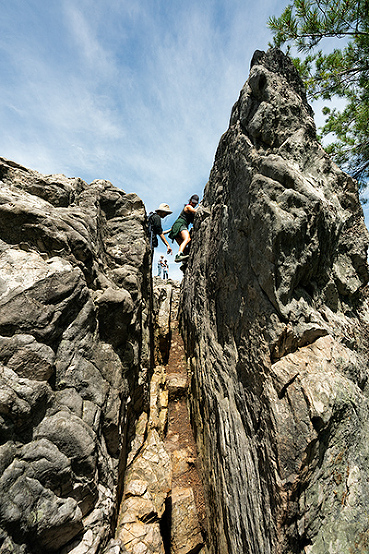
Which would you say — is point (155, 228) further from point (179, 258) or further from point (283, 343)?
point (283, 343)

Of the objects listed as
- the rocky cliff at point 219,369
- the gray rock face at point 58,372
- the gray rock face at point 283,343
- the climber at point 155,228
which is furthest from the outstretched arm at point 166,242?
the gray rock face at point 58,372

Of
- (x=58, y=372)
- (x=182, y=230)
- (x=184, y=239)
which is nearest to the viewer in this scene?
(x=58, y=372)

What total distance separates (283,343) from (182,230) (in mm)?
8594

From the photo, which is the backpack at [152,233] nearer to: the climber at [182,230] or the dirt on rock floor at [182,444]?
the climber at [182,230]

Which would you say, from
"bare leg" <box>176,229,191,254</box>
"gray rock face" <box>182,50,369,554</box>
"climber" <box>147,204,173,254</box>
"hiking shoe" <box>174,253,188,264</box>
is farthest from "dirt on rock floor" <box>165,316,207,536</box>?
"bare leg" <box>176,229,191,254</box>

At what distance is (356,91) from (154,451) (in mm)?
13462

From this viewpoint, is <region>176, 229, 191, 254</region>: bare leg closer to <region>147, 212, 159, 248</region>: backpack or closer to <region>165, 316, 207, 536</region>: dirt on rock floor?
<region>147, 212, 159, 248</region>: backpack

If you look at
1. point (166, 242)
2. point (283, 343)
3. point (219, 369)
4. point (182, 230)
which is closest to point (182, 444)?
point (219, 369)

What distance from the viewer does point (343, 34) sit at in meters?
7.84

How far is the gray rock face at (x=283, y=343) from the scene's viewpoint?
4.10 meters

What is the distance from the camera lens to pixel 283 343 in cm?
490

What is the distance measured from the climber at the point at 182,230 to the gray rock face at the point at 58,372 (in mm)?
5956

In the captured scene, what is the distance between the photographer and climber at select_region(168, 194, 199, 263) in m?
12.4

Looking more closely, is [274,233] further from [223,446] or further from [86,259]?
[223,446]
